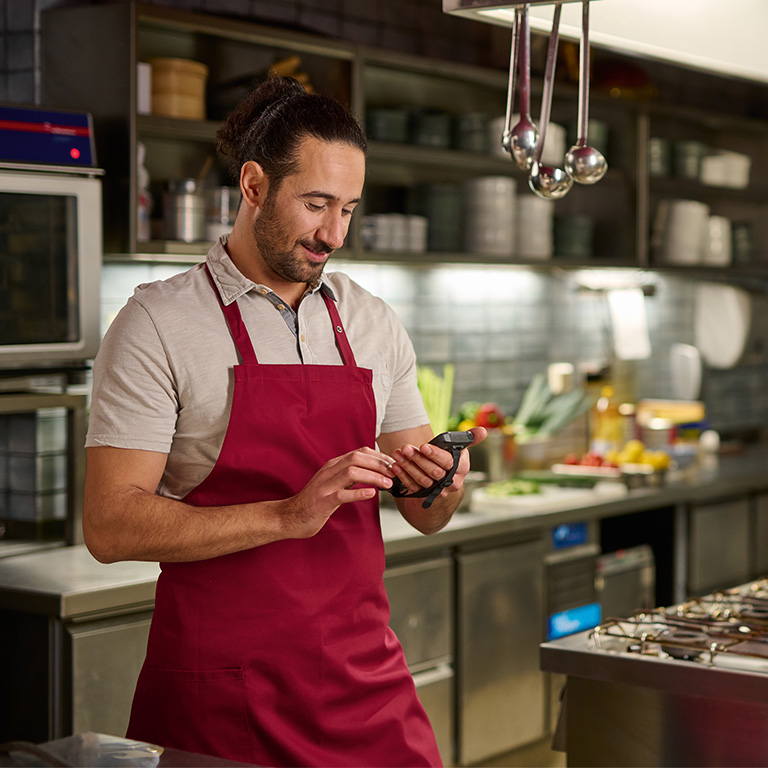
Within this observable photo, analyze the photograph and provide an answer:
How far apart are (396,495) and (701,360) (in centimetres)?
405

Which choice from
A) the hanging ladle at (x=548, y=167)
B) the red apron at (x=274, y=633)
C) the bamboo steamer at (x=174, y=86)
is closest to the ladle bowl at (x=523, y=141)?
the hanging ladle at (x=548, y=167)

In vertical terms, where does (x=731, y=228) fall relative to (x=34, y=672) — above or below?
above

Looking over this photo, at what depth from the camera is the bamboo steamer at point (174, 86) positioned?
3387 mm

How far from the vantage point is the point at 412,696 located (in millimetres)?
2018

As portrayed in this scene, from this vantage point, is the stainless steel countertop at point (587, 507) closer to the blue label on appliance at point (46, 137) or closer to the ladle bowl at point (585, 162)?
the blue label on appliance at point (46, 137)

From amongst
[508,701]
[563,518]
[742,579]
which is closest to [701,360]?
[742,579]

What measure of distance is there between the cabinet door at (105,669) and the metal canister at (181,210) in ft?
3.77

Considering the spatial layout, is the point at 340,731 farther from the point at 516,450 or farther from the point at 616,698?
the point at 516,450

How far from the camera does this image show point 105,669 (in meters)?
2.71

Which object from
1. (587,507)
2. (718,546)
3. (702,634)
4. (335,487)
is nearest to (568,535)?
(587,507)

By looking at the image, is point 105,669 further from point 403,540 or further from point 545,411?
point 545,411

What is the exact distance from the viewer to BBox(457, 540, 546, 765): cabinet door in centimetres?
366

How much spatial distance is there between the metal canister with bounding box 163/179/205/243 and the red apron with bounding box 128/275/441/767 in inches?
61.1

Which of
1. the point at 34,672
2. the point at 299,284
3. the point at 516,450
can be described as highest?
the point at 299,284
